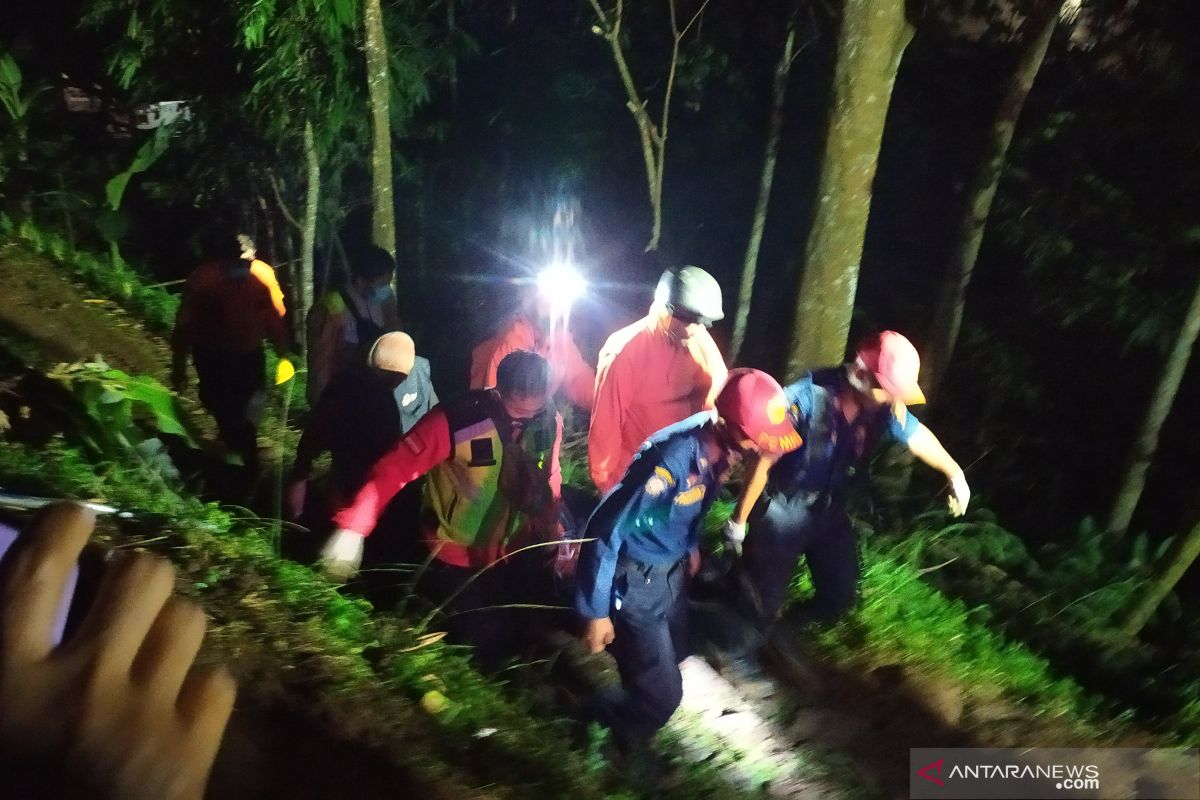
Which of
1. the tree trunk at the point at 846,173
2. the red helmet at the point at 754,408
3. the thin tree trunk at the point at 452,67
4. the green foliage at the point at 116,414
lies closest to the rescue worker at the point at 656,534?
the red helmet at the point at 754,408

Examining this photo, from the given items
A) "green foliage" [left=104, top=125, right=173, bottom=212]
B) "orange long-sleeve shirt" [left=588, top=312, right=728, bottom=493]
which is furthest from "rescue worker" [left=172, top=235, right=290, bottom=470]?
"green foliage" [left=104, top=125, right=173, bottom=212]

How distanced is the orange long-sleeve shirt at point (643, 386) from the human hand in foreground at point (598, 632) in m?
1.50

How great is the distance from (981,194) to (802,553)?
428cm

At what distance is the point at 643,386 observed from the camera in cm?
491

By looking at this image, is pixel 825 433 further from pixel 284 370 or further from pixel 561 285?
pixel 561 285

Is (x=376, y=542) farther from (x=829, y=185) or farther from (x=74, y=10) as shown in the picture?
(x=74, y=10)

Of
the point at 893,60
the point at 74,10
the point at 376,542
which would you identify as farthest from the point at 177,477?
the point at 74,10

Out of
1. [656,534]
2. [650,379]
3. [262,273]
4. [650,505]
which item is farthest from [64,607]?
[262,273]

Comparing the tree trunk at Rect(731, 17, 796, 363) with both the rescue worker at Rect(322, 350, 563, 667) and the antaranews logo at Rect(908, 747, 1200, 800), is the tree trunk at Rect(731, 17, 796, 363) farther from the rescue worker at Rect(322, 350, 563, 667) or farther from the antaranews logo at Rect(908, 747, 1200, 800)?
the antaranews logo at Rect(908, 747, 1200, 800)

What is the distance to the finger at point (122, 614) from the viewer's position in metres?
1.32

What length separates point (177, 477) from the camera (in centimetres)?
455

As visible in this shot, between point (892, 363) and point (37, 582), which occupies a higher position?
point (892, 363)

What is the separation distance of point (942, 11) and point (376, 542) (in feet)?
23.4

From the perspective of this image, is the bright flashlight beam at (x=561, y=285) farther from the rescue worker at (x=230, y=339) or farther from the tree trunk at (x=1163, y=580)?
the tree trunk at (x=1163, y=580)
